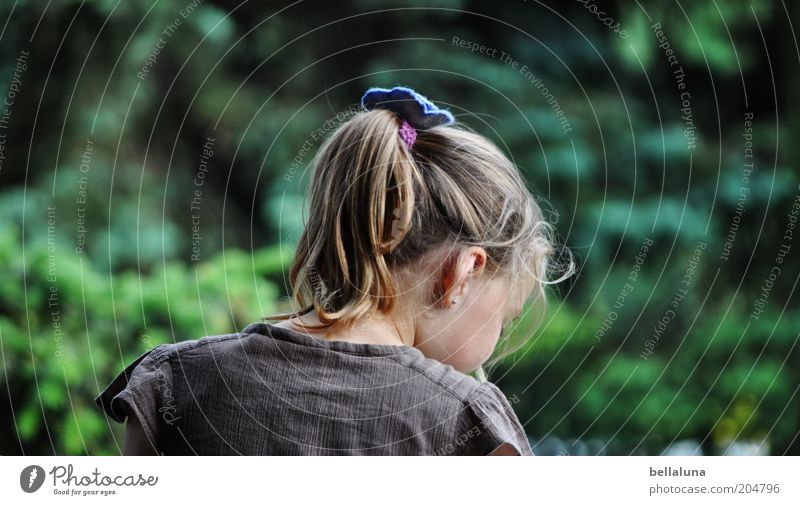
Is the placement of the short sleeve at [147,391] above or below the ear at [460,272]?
below

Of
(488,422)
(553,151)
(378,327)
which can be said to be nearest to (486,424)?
(488,422)

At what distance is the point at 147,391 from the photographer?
77 centimetres

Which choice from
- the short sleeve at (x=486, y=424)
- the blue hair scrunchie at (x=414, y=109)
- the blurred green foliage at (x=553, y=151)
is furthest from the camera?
the blurred green foliage at (x=553, y=151)

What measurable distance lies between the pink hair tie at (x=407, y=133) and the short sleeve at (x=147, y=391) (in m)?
0.28

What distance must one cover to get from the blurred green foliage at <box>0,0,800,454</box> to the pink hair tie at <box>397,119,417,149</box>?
2.90ft

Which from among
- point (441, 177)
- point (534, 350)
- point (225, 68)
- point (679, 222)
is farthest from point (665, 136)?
point (441, 177)

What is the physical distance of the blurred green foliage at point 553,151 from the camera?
6.01 feet

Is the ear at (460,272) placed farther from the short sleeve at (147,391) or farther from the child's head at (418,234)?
the short sleeve at (147,391)

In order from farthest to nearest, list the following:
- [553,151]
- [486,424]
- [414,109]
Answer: [553,151] < [414,109] < [486,424]

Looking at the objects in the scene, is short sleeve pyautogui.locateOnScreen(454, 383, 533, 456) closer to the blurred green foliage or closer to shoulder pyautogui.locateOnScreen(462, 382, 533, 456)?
shoulder pyautogui.locateOnScreen(462, 382, 533, 456)

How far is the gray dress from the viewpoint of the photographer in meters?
0.73

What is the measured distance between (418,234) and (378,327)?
88mm

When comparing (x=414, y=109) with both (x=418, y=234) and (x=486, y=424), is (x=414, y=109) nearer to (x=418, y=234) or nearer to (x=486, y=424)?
(x=418, y=234)

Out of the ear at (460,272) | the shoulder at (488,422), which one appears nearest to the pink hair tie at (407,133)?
the ear at (460,272)
